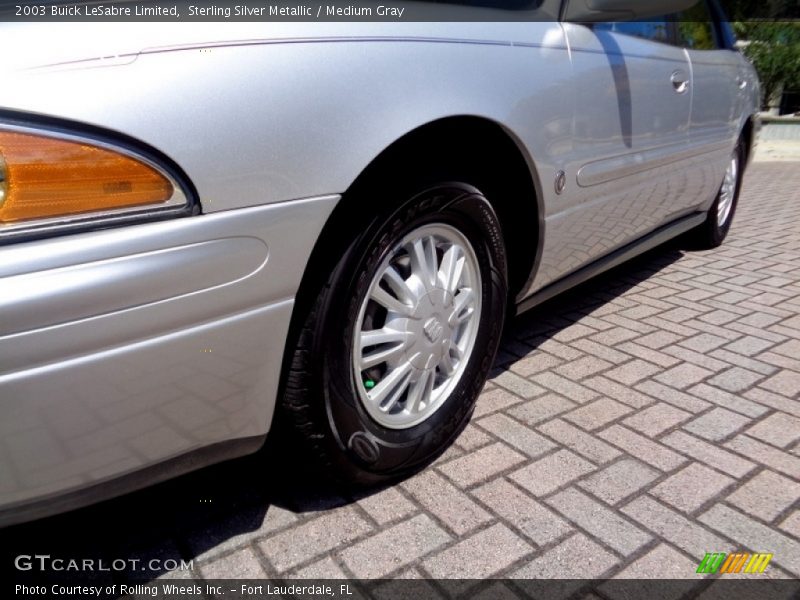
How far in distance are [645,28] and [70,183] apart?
8.29 ft

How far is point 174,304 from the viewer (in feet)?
4.45

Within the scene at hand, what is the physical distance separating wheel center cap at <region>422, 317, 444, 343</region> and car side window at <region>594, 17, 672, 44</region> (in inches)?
49.2

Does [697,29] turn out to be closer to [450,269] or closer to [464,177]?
[464,177]

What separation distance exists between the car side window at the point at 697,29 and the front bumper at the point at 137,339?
2595 mm

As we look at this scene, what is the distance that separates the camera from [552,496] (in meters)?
2.05

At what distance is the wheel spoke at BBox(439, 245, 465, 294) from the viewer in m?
2.09

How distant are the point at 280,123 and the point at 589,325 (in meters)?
2.38

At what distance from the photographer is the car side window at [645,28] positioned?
264 centimetres

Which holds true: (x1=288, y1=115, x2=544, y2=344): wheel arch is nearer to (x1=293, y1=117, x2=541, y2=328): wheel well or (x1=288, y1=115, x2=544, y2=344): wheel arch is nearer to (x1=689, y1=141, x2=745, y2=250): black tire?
(x1=293, y1=117, x2=541, y2=328): wheel well

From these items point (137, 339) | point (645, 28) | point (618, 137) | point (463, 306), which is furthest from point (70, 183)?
point (645, 28)

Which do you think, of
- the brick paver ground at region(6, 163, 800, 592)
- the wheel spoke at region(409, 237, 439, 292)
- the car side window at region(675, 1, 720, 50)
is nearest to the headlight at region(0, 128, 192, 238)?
the brick paver ground at region(6, 163, 800, 592)

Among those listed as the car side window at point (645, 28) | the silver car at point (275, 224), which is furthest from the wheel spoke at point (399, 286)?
the car side window at point (645, 28)

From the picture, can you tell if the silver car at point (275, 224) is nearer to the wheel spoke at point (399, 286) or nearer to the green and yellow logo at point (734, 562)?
the wheel spoke at point (399, 286)

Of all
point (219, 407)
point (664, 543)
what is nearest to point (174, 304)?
point (219, 407)
